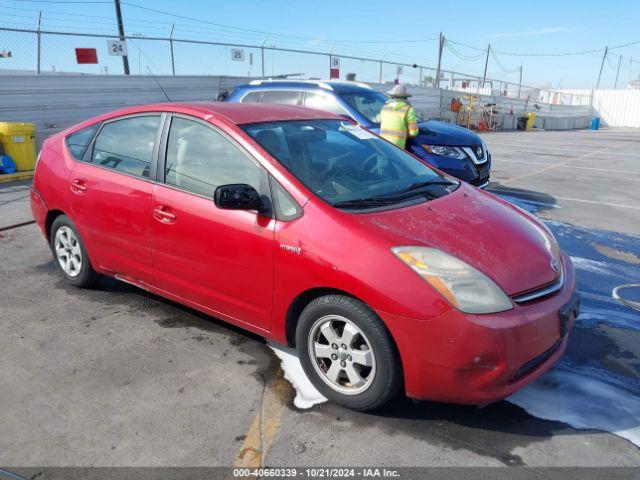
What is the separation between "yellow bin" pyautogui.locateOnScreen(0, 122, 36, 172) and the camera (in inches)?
386

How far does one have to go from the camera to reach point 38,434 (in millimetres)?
2658

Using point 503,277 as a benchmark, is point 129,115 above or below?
above

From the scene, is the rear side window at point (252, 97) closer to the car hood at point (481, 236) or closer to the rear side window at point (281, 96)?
the rear side window at point (281, 96)

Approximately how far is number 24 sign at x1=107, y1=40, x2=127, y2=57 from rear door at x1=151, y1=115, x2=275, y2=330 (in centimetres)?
1225

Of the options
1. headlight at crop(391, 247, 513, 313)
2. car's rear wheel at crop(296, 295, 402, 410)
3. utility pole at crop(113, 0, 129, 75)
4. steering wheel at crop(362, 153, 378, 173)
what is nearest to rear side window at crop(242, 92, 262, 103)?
steering wheel at crop(362, 153, 378, 173)

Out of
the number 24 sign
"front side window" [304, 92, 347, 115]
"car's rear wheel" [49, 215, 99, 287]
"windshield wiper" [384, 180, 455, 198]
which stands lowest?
"car's rear wheel" [49, 215, 99, 287]

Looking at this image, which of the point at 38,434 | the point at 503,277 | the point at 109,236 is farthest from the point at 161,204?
the point at 503,277

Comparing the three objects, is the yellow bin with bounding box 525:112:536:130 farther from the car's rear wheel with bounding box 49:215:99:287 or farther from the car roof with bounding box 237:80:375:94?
the car's rear wheel with bounding box 49:215:99:287

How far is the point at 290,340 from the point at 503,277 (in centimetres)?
125

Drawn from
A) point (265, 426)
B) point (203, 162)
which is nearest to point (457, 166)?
point (203, 162)

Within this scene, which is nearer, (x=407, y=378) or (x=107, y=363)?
(x=407, y=378)

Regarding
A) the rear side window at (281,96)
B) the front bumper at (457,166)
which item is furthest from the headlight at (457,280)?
the rear side window at (281,96)

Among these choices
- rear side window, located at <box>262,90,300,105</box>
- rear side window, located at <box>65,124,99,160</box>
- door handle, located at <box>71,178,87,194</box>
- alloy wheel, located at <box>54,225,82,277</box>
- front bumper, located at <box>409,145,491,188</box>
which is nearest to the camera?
door handle, located at <box>71,178,87,194</box>

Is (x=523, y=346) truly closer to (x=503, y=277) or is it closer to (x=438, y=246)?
(x=503, y=277)
